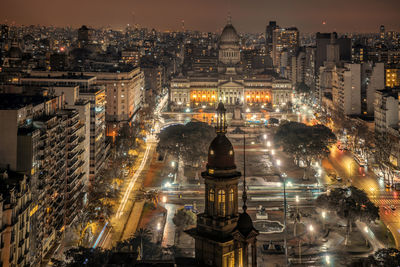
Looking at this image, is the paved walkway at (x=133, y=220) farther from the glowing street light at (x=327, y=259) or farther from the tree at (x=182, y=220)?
the glowing street light at (x=327, y=259)

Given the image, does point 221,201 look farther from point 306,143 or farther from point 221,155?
point 306,143

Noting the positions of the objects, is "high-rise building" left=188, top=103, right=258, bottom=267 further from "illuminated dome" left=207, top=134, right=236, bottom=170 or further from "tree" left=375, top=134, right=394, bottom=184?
"tree" left=375, top=134, right=394, bottom=184

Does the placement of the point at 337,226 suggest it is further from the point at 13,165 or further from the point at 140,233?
the point at 13,165

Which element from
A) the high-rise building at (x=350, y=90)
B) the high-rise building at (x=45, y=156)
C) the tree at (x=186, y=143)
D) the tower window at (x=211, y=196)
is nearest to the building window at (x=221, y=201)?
the tower window at (x=211, y=196)

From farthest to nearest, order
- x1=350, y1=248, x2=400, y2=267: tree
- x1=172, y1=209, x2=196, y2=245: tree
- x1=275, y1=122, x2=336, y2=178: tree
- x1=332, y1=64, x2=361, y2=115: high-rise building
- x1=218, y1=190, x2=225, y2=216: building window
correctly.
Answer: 1. x1=332, y1=64, x2=361, y2=115: high-rise building
2. x1=275, y1=122, x2=336, y2=178: tree
3. x1=172, y1=209, x2=196, y2=245: tree
4. x1=350, y1=248, x2=400, y2=267: tree
5. x1=218, y1=190, x2=225, y2=216: building window

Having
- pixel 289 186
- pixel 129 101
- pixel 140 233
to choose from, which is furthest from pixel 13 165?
pixel 129 101

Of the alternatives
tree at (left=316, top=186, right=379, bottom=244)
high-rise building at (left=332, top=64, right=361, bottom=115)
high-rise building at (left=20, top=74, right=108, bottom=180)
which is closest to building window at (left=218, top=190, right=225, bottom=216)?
tree at (left=316, top=186, right=379, bottom=244)
